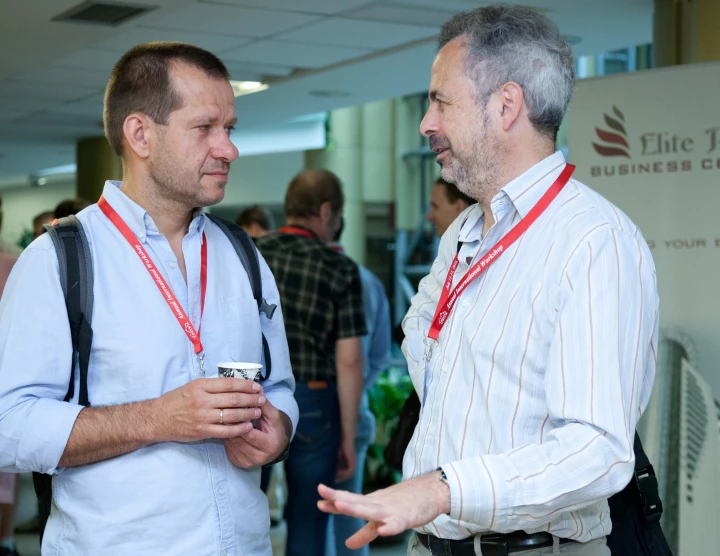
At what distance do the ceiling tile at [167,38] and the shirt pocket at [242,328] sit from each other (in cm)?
418

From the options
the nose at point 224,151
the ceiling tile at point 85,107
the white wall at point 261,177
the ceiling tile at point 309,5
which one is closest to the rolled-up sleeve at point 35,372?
the nose at point 224,151

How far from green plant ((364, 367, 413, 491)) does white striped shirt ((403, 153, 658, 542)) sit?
4.86m

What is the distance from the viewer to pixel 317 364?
3924 mm

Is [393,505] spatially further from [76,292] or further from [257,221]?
[257,221]

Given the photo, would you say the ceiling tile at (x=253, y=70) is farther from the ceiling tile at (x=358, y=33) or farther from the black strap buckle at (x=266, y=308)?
the black strap buckle at (x=266, y=308)

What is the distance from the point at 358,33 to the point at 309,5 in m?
0.79

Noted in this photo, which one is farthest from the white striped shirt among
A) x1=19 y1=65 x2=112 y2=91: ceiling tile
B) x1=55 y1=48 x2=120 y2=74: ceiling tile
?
x1=19 y1=65 x2=112 y2=91: ceiling tile

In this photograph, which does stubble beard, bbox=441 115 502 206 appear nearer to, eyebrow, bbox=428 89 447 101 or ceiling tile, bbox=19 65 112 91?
eyebrow, bbox=428 89 447 101

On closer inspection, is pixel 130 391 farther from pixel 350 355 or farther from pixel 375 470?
pixel 375 470

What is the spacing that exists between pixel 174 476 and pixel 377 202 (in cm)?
1138

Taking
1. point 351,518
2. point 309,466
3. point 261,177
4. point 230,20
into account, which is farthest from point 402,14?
point 261,177

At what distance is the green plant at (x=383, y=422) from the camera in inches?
260

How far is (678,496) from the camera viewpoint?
345 cm

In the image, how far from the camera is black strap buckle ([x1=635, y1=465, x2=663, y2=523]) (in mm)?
1914
